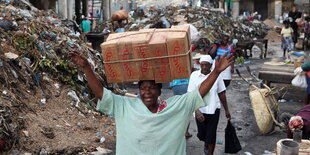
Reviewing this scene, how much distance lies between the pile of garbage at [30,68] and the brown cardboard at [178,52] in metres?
3.52

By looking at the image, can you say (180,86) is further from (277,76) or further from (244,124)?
(277,76)

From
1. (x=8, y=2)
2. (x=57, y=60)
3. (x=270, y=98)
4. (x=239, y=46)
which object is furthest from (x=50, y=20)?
(x=239, y=46)

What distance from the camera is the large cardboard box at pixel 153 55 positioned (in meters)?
2.81

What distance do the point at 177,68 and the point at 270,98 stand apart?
168 inches

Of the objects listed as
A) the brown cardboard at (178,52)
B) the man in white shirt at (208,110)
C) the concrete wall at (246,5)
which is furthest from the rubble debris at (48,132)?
the concrete wall at (246,5)

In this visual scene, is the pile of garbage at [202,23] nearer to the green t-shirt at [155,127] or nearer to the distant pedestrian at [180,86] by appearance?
the distant pedestrian at [180,86]

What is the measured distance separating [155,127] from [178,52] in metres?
0.58

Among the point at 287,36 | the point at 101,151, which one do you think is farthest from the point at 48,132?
the point at 287,36

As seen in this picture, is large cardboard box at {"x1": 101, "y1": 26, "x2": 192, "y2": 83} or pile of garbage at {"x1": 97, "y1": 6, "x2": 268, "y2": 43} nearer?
large cardboard box at {"x1": 101, "y1": 26, "x2": 192, "y2": 83}

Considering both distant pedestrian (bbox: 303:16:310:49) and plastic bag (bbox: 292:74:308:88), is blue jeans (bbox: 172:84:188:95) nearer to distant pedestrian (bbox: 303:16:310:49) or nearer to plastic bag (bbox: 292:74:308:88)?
plastic bag (bbox: 292:74:308:88)

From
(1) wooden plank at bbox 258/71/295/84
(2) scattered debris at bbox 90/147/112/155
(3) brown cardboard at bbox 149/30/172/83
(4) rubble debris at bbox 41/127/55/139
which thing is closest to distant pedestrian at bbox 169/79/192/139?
(2) scattered debris at bbox 90/147/112/155

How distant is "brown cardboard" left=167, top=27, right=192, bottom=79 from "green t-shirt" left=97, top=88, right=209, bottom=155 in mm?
220

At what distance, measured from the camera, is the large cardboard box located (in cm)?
281

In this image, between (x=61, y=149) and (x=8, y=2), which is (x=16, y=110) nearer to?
(x=61, y=149)
